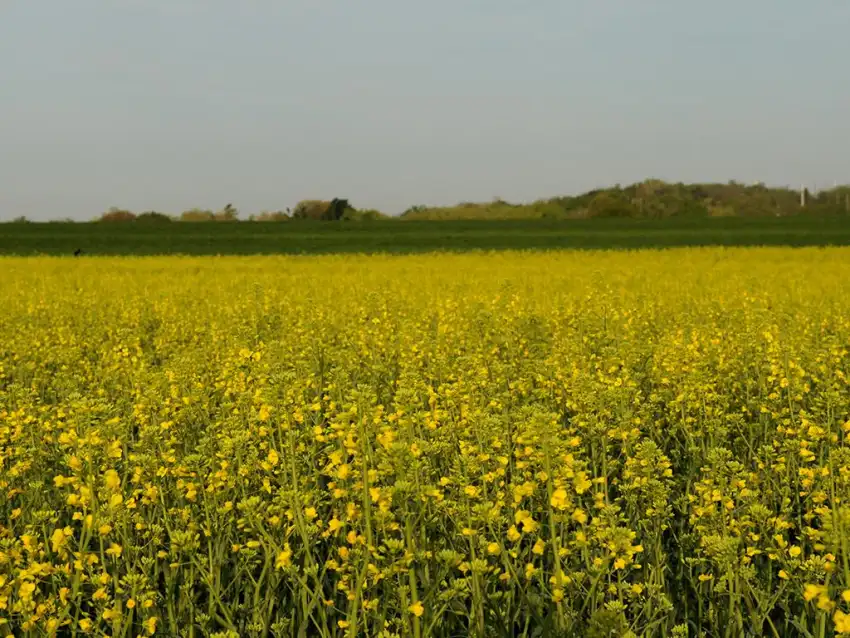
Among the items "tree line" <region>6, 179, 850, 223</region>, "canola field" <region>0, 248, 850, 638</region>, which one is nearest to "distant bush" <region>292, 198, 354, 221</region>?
"tree line" <region>6, 179, 850, 223</region>

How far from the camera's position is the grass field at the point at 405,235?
3462cm

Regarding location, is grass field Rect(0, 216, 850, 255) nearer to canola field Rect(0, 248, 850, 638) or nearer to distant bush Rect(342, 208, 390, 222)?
distant bush Rect(342, 208, 390, 222)

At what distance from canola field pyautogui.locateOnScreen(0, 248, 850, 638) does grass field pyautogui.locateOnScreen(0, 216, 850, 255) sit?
1002 inches

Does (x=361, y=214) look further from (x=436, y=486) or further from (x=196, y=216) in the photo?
(x=436, y=486)

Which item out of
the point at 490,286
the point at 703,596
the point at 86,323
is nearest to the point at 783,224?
the point at 490,286

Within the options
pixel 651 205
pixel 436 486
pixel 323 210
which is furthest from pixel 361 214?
pixel 436 486

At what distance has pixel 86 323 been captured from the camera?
11375mm

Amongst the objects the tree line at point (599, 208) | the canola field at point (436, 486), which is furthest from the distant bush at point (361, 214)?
the canola field at point (436, 486)

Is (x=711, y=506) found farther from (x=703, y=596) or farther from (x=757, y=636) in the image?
(x=703, y=596)

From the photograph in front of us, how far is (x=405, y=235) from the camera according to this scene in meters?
37.6

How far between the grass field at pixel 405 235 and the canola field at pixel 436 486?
1002 inches

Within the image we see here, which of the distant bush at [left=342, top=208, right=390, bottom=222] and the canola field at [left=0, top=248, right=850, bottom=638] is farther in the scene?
the distant bush at [left=342, top=208, right=390, bottom=222]

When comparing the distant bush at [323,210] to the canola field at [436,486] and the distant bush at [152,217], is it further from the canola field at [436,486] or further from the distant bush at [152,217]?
the canola field at [436,486]

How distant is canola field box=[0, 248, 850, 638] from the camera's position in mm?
2664
